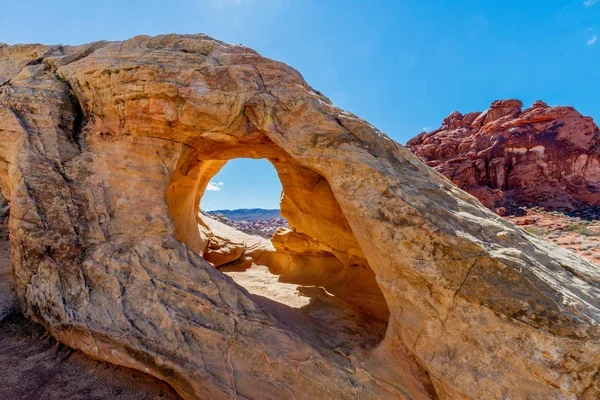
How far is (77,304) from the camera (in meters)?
4.92

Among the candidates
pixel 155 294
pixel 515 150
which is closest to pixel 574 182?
pixel 515 150

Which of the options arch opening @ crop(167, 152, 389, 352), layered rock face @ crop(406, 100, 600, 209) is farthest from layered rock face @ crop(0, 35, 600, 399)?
layered rock face @ crop(406, 100, 600, 209)

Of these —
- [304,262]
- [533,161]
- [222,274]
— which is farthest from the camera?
[533,161]

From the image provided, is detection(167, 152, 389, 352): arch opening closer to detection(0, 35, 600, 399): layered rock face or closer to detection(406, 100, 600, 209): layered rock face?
detection(0, 35, 600, 399): layered rock face

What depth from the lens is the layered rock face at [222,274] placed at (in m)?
3.92

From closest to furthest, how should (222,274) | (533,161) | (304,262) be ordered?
(222,274) → (304,262) → (533,161)

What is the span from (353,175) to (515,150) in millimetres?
40127

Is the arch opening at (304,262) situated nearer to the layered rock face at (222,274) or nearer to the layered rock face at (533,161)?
the layered rock face at (222,274)

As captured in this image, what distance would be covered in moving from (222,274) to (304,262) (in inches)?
230

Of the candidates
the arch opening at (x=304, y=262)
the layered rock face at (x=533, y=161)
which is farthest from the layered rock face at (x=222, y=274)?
the layered rock face at (x=533, y=161)

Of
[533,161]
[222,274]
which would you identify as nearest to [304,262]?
[222,274]

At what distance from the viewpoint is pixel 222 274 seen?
5656mm

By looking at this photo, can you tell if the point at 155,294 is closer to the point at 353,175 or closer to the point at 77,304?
the point at 77,304

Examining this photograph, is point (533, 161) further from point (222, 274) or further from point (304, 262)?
point (222, 274)
